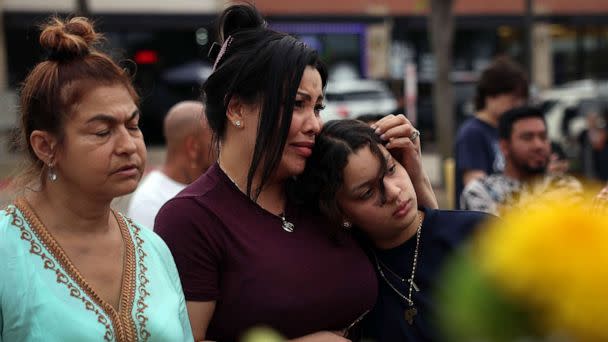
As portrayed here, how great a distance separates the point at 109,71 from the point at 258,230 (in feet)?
2.01

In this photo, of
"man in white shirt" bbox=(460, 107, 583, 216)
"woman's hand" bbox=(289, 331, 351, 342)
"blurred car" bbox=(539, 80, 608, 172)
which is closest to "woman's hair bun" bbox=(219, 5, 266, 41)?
"woman's hand" bbox=(289, 331, 351, 342)

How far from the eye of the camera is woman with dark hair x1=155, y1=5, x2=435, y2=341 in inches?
89.4

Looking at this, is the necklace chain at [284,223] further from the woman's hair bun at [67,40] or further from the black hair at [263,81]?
the woman's hair bun at [67,40]

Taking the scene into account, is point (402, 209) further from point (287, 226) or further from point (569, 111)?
point (569, 111)

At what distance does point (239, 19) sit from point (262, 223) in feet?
2.18

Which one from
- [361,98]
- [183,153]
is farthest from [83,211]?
[361,98]

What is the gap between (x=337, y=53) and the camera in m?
27.7

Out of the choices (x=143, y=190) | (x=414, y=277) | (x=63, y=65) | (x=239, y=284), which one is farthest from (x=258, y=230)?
(x=143, y=190)

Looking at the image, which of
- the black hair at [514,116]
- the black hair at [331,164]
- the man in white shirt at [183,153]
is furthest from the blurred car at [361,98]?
the black hair at [331,164]

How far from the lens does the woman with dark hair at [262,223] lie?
2.27 m

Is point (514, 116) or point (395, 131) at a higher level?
point (395, 131)

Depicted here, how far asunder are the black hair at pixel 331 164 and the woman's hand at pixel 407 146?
0.05 metres

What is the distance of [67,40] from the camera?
228 centimetres

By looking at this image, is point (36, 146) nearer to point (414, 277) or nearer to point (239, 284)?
point (239, 284)
